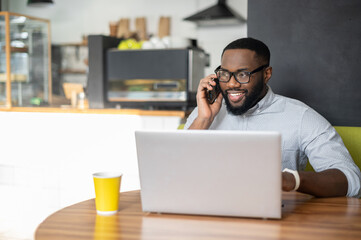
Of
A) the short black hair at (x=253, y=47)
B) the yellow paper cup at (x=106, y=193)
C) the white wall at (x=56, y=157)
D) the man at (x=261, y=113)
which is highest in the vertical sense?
the short black hair at (x=253, y=47)

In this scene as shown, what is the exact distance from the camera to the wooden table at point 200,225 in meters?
0.91

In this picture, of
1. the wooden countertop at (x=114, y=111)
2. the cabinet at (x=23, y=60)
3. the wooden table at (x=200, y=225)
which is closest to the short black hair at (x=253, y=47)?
the wooden table at (x=200, y=225)

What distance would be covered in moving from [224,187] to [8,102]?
288 centimetres

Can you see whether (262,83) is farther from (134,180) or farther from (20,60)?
(20,60)

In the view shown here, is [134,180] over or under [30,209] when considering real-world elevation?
over

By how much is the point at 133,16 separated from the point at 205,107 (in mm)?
5301

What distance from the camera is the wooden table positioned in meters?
0.91

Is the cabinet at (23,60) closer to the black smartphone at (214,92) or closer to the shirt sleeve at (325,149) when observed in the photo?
the black smartphone at (214,92)

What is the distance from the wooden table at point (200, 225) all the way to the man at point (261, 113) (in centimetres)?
41

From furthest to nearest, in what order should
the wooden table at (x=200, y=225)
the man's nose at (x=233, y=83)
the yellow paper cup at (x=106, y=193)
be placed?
the man's nose at (x=233, y=83)
the yellow paper cup at (x=106, y=193)
the wooden table at (x=200, y=225)

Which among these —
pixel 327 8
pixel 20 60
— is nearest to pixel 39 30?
pixel 20 60

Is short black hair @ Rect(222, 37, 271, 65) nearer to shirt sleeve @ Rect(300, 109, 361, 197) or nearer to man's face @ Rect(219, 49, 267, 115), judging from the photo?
man's face @ Rect(219, 49, 267, 115)

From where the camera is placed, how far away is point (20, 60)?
390cm

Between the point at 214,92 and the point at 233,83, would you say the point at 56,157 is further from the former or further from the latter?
the point at 233,83
